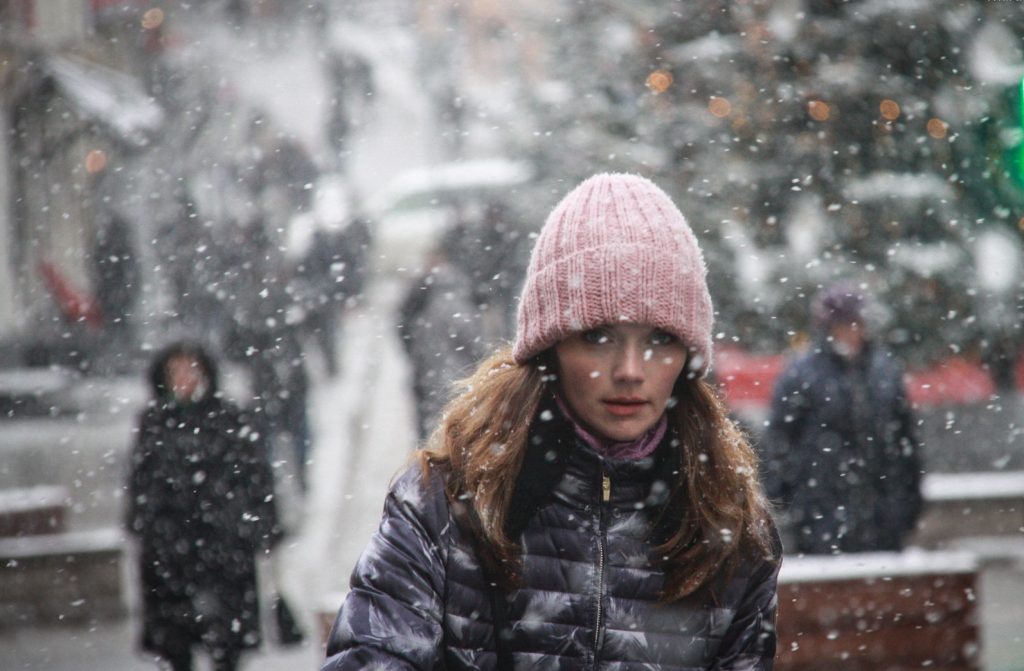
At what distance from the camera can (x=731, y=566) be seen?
6.49 feet

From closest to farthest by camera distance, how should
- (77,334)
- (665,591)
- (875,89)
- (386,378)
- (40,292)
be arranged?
(665,591) < (875,89) < (386,378) < (77,334) < (40,292)

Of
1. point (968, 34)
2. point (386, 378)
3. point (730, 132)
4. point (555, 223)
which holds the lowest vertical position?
point (386, 378)

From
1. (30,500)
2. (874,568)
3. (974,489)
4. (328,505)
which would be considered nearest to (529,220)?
(328,505)

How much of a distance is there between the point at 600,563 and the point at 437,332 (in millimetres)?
5746

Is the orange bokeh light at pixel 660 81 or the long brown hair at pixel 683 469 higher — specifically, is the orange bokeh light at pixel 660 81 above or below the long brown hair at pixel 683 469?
above

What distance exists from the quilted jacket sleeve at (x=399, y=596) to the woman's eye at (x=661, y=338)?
0.42 m

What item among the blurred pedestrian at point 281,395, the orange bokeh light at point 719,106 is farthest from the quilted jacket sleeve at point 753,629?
the orange bokeh light at point 719,106

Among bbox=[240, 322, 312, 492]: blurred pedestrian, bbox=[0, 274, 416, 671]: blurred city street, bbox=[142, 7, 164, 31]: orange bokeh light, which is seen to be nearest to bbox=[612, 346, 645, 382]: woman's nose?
bbox=[0, 274, 416, 671]: blurred city street

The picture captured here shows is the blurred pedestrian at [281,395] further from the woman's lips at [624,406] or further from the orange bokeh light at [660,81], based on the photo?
the woman's lips at [624,406]

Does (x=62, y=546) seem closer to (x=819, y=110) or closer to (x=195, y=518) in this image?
(x=195, y=518)

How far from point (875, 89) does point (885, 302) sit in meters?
1.53

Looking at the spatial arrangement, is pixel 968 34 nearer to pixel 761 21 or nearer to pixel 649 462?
pixel 761 21

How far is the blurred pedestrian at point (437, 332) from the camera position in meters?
7.40

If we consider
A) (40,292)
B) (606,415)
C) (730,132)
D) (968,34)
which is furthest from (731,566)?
(40,292)
